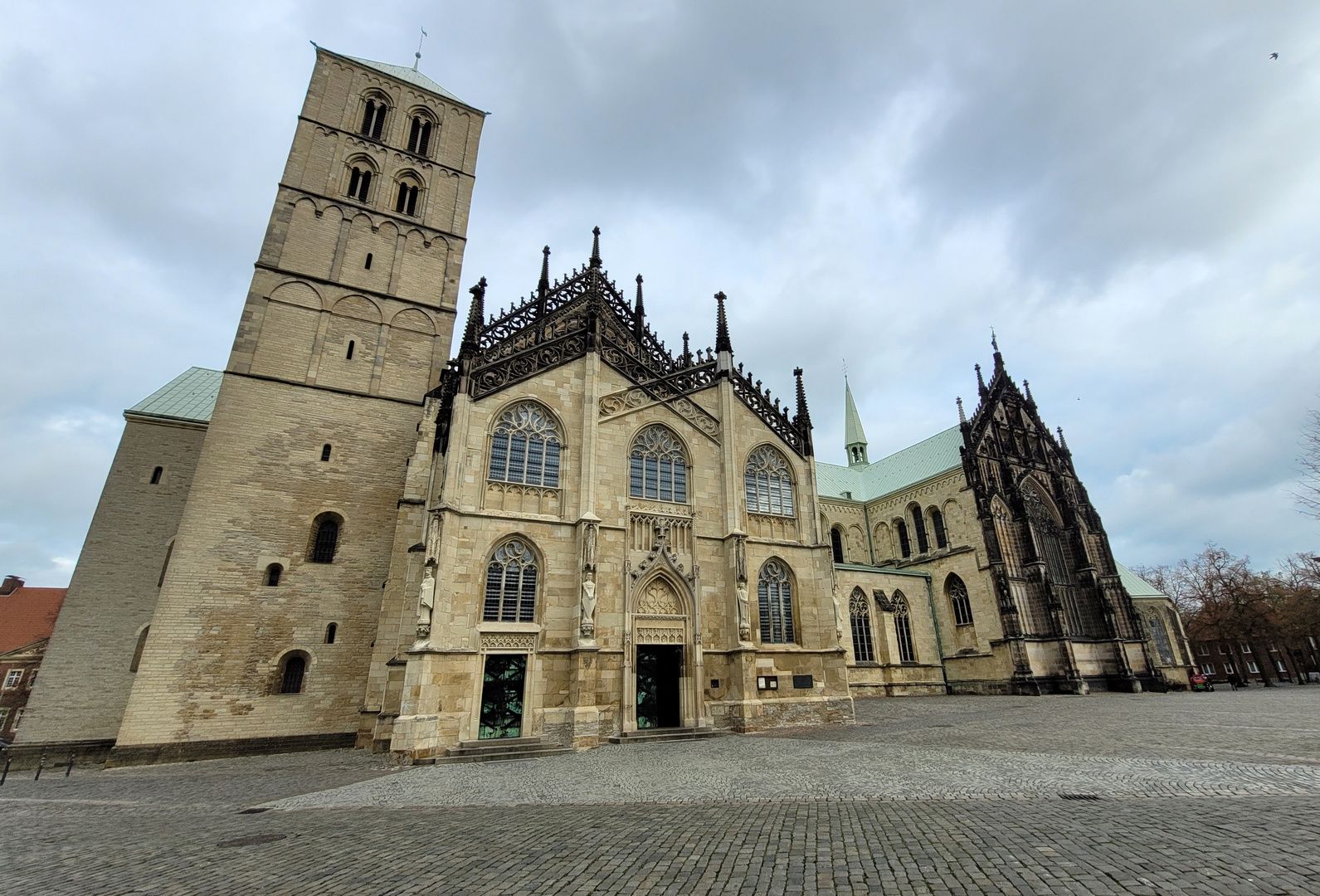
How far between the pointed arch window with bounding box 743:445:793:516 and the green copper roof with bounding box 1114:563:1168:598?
31197mm

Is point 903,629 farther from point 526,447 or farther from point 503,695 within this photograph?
point 526,447

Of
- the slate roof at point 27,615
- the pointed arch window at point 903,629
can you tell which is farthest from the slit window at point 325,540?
the slate roof at point 27,615

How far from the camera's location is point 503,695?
15828 mm

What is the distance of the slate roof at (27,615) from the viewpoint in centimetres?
3816

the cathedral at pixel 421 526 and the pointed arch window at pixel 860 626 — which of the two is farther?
the pointed arch window at pixel 860 626

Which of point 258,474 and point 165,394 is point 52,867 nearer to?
point 258,474

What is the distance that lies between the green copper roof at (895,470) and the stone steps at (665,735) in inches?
982

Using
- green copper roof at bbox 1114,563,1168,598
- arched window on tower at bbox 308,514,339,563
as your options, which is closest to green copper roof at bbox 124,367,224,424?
arched window on tower at bbox 308,514,339,563

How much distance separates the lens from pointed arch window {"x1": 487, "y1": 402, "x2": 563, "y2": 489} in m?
17.8

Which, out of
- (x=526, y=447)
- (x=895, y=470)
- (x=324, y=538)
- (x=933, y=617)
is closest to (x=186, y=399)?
(x=324, y=538)

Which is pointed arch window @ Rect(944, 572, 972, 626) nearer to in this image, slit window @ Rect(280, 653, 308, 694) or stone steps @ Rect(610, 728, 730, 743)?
stone steps @ Rect(610, 728, 730, 743)

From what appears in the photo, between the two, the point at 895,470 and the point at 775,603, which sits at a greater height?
the point at 895,470

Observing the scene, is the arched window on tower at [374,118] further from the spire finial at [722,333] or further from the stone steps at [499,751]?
the stone steps at [499,751]

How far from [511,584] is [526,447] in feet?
13.8
